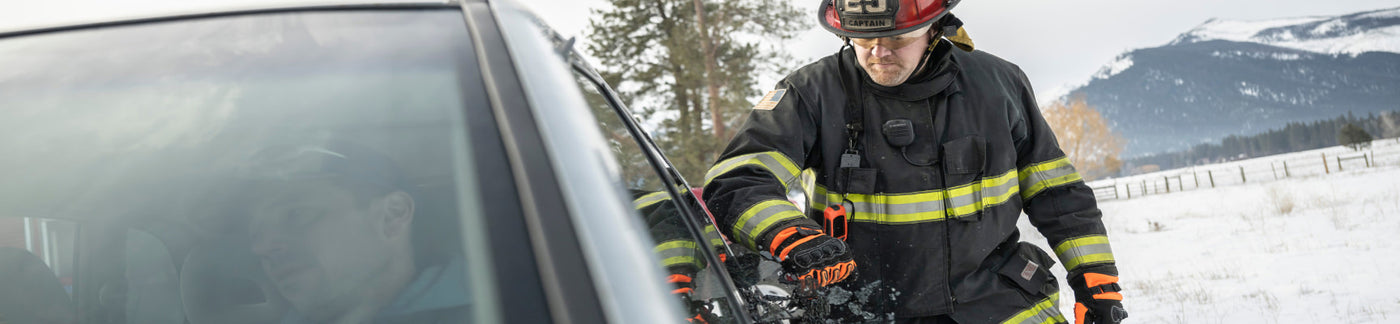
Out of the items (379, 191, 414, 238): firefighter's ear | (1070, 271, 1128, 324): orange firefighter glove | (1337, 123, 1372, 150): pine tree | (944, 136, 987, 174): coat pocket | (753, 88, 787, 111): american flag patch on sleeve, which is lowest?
(1337, 123, 1372, 150): pine tree

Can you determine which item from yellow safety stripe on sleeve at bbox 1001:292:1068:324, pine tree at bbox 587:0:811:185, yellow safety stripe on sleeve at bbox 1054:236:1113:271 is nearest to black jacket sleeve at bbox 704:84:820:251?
yellow safety stripe on sleeve at bbox 1001:292:1068:324

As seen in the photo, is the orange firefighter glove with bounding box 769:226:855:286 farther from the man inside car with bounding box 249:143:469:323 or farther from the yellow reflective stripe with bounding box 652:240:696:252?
the man inside car with bounding box 249:143:469:323

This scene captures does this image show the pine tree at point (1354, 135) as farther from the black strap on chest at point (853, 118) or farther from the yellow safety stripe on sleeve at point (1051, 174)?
the black strap on chest at point (853, 118)

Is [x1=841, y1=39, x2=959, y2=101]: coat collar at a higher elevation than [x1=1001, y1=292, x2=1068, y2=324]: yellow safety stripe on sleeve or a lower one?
higher

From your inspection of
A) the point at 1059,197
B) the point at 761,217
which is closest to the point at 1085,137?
the point at 1059,197

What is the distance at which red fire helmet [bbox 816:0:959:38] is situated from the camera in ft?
7.95

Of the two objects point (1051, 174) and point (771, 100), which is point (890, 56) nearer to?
point (771, 100)

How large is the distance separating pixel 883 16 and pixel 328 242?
6.29 ft

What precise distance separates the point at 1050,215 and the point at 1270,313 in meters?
4.18

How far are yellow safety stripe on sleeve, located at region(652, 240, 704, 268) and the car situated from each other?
0.02 metres

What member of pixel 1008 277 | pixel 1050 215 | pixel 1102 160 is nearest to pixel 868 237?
pixel 1008 277

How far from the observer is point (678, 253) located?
1.21 meters

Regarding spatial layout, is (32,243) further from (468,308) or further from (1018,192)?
(1018,192)

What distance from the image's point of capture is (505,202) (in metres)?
0.77
